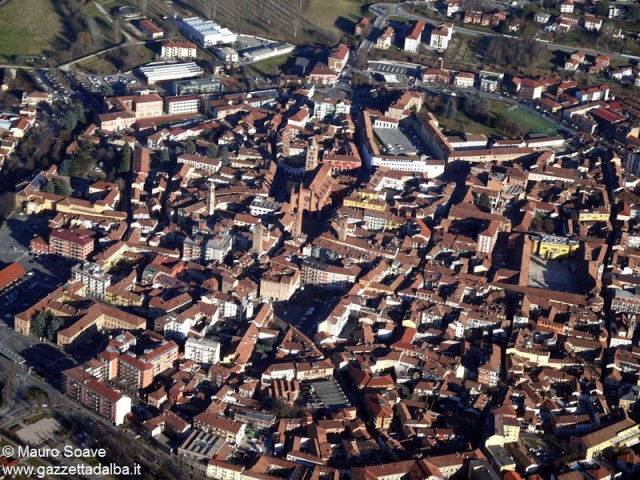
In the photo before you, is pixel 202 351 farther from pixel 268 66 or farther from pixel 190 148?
pixel 268 66

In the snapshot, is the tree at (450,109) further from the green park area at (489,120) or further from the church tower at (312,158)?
the church tower at (312,158)

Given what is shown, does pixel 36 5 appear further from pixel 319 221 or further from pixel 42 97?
pixel 319 221

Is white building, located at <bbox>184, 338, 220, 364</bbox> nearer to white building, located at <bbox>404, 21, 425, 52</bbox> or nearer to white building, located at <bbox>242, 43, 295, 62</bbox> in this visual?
white building, located at <bbox>242, 43, 295, 62</bbox>

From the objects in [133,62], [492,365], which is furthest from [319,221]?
[133,62]

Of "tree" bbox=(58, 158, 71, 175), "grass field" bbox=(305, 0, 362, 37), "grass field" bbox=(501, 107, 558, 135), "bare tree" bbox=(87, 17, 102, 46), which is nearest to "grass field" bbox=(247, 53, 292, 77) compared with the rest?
"grass field" bbox=(305, 0, 362, 37)

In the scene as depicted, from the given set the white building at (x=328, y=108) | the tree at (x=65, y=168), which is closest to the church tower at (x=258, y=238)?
the tree at (x=65, y=168)

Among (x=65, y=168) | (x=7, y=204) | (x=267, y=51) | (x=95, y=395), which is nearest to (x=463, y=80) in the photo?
(x=267, y=51)
